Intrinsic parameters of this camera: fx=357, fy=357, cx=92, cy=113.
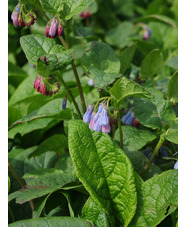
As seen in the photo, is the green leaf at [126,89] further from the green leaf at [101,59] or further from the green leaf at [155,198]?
the green leaf at [155,198]

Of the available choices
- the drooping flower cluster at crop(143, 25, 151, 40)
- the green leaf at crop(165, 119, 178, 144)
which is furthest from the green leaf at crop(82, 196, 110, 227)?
the drooping flower cluster at crop(143, 25, 151, 40)

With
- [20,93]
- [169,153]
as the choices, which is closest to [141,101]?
[169,153]

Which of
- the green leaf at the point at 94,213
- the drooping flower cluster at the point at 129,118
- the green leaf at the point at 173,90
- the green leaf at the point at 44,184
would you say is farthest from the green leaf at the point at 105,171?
the green leaf at the point at 173,90

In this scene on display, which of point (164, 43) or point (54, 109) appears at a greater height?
point (54, 109)

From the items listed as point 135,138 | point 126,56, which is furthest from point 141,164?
point 126,56

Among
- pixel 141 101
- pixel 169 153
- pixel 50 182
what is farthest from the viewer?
pixel 169 153

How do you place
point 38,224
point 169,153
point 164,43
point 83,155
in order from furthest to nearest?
1. point 164,43
2. point 169,153
3. point 83,155
4. point 38,224

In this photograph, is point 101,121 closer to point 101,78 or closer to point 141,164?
point 101,78

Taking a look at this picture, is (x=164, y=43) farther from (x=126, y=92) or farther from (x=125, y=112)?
(x=126, y=92)

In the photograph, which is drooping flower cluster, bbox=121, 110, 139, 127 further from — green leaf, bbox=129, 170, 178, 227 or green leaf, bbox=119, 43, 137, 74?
green leaf, bbox=129, 170, 178, 227
